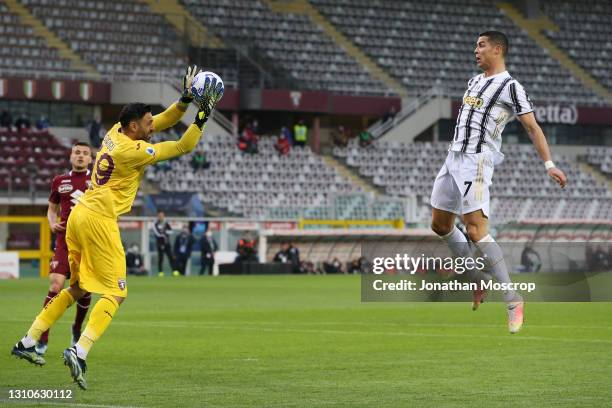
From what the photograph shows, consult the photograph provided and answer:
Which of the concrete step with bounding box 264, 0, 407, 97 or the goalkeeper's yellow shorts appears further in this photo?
the concrete step with bounding box 264, 0, 407, 97

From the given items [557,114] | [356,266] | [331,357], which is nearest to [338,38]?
[557,114]

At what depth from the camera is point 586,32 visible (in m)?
60.2

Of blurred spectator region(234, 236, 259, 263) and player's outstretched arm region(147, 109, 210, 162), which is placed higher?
player's outstretched arm region(147, 109, 210, 162)

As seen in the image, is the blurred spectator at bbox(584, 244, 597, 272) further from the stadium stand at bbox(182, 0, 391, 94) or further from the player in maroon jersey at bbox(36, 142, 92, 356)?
the stadium stand at bbox(182, 0, 391, 94)

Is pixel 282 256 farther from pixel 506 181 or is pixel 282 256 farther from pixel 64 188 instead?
Result: pixel 64 188

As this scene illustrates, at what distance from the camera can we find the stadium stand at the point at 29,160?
38219 millimetres

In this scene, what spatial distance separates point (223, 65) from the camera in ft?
161

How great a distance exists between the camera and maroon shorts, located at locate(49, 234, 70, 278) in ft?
40.4

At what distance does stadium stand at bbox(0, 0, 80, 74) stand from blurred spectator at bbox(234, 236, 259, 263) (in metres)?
11.5

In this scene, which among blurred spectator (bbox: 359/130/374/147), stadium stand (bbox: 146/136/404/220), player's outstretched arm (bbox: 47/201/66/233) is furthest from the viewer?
blurred spectator (bbox: 359/130/374/147)

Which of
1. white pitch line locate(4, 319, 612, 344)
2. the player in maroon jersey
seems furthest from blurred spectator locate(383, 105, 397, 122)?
the player in maroon jersey

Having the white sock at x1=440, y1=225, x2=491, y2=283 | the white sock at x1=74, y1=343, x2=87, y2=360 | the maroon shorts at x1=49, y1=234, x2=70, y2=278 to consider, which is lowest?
the white sock at x1=74, y1=343, x2=87, y2=360

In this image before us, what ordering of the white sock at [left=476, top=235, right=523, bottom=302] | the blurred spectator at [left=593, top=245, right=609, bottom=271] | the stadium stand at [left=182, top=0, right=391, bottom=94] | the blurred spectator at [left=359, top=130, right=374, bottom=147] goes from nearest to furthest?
the white sock at [left=476, top=235, right=523, bottom=302], the blurred spectator at [left=593, top=245, right=609, bottom=271], the blurred spectator at [left=359, top=130, right=374, bottom=147], the stadium stand at [left=182, top=0, right=391, bottom=94]

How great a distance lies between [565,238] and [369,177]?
10805mm
